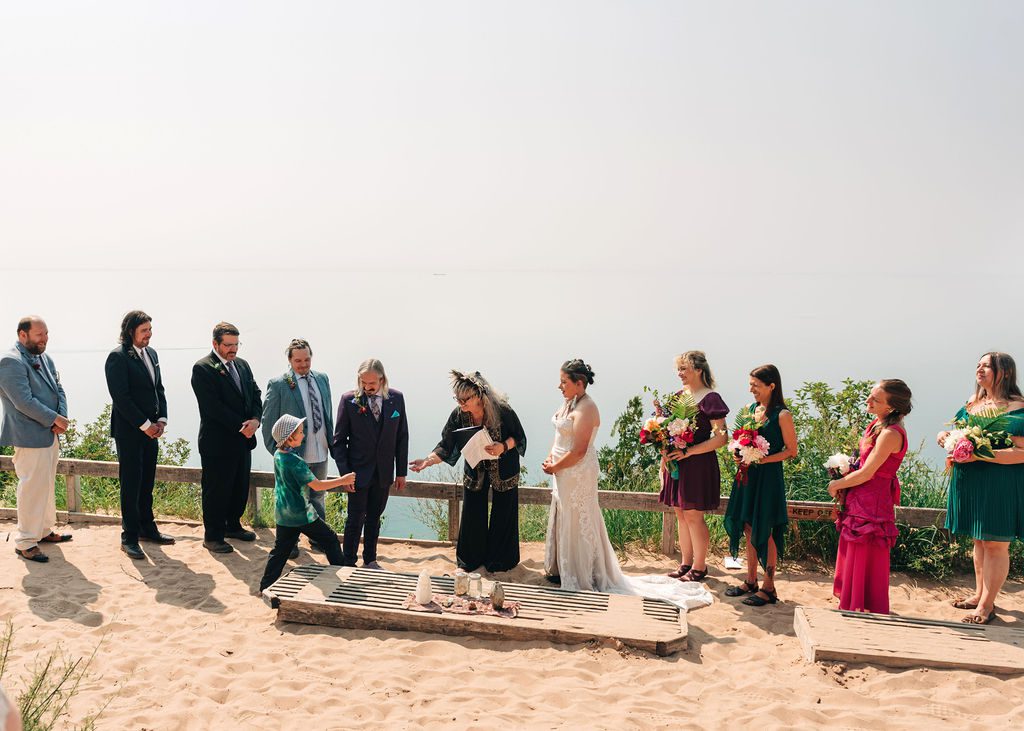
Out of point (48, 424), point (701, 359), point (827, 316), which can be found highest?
point (827, 316)

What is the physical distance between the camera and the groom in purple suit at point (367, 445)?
637cm

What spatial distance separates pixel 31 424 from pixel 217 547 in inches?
76.0

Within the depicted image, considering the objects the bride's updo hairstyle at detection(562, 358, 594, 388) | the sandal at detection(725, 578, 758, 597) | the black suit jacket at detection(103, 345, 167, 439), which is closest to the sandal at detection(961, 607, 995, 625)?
the sandal at detection(725, 578, 758, 597)

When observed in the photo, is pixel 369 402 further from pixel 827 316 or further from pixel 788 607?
pixel 827 316

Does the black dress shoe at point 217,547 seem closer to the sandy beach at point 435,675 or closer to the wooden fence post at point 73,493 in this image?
the sandy beach at point 435,675

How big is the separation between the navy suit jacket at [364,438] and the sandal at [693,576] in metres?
2.66

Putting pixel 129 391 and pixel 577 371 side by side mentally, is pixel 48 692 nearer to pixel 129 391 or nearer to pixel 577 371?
pixel 129 391

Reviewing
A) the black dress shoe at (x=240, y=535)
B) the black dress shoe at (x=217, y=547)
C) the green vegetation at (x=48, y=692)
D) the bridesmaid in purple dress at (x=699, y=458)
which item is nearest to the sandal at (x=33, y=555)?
the black dress shoe at (x=217, y=547)

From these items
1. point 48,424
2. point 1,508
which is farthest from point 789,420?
point 1,508

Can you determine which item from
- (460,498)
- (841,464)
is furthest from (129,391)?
(841,464)

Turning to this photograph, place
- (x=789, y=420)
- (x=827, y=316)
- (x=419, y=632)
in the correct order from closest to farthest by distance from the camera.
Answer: (x=419, y=632), (x=789, y=420), (x=827, y=316)

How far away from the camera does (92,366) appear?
56656 mm

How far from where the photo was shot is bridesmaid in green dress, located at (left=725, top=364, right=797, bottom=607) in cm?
575

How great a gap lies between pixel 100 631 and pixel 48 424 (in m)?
2.25
